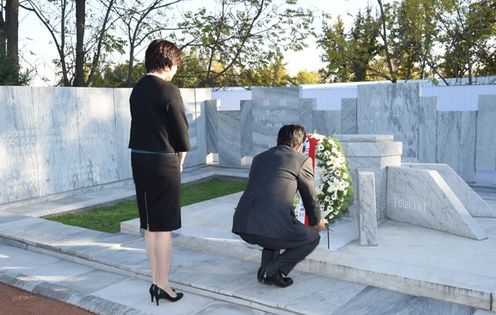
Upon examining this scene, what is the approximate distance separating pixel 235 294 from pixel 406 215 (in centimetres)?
301

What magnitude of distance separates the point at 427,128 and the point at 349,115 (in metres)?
1.59

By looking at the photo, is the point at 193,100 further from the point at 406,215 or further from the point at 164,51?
the point at 164,51

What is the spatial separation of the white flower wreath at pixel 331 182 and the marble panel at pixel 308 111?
6207 mm

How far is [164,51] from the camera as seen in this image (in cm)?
397

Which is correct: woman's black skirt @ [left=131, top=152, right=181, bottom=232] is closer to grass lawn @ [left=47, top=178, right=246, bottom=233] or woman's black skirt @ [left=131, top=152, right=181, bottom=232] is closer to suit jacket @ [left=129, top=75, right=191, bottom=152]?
suit jacket @ [left=129, top=75, right=191, bottom=152]

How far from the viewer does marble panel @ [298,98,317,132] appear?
11391 mm

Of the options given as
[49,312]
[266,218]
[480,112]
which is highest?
[480,112]

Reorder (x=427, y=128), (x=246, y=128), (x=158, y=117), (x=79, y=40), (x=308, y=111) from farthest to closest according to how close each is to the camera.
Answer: (x=79, y=40), (x=246, y=128), (x=308, y=111), (x=427, y=128), (x=158, y=117)

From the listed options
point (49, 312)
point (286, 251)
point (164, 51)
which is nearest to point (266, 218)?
point (286, 251)

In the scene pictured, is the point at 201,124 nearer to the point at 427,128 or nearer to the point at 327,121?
the point at 327,121

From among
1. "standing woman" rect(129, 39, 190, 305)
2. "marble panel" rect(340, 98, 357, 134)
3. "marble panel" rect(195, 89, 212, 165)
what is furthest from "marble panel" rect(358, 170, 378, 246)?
"marble panel" rect(195, 89, 212, 165)

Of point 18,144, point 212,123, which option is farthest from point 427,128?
point 18,144

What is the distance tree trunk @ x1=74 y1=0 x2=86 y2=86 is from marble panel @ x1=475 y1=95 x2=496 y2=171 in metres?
10.9

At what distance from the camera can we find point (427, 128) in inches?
385
